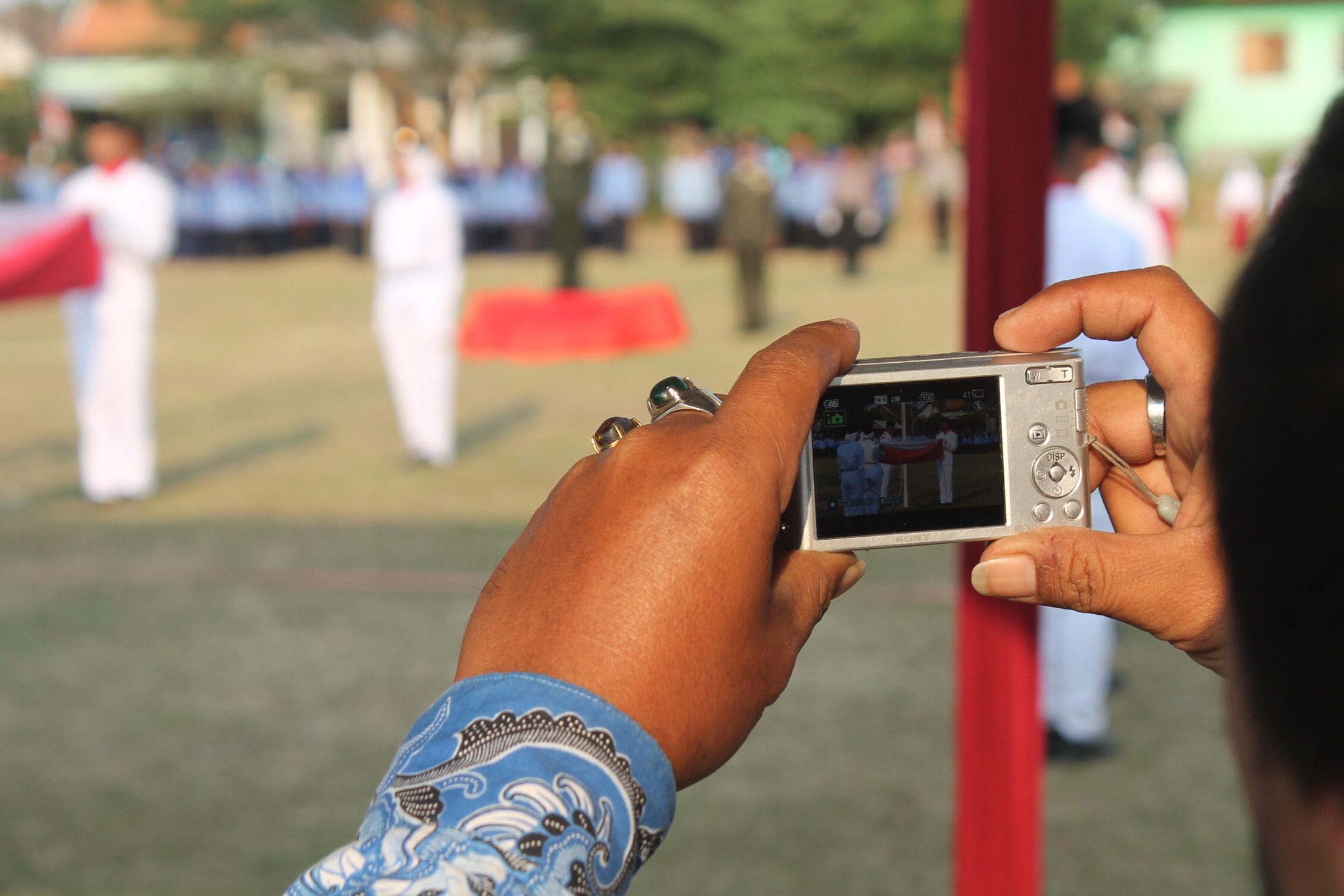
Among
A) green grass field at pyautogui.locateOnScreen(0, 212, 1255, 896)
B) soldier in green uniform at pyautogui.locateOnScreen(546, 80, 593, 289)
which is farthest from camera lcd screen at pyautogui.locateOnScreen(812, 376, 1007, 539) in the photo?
soldier in green uniform at pyautogui.locateOnScreen(546, 80, 593, 289)

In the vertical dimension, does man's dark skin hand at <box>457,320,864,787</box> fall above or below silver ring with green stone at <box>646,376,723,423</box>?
below

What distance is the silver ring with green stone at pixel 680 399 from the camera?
0.90m

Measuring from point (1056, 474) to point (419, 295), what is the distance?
21.1 feet

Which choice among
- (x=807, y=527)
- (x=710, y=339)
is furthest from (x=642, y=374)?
(x=807, y=527)

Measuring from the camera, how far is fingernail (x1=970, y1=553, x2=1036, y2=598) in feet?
3.33

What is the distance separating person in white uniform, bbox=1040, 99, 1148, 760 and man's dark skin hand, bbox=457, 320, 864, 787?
267 cm

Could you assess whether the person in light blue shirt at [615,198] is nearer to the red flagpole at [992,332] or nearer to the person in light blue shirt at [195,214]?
the person in light blue shirt at [195,214]

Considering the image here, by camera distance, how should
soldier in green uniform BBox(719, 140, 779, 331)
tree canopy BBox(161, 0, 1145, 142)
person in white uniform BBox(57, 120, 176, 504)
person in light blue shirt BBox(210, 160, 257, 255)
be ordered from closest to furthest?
1. person in white uniform BBox(57, 120, 176, 504)
2. soldier in green uniform BBox(719, 140, 779, 331)
3. person in light blue shirt BBox(210, 160, 257, 255)
4. tree canopy BBox(161, 0, 1145, 142)

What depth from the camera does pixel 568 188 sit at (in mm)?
13188

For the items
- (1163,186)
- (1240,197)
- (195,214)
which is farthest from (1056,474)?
(195,214)

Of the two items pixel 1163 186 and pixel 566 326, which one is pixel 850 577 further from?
pixel 1163 186

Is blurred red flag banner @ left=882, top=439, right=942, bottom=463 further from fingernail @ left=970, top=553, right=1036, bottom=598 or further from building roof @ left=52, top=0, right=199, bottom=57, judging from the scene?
building roof @ left=52, top=0, right=199, bottom=57

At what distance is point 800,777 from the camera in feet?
11.5

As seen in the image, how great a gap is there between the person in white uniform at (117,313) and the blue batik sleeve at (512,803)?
6.16m
